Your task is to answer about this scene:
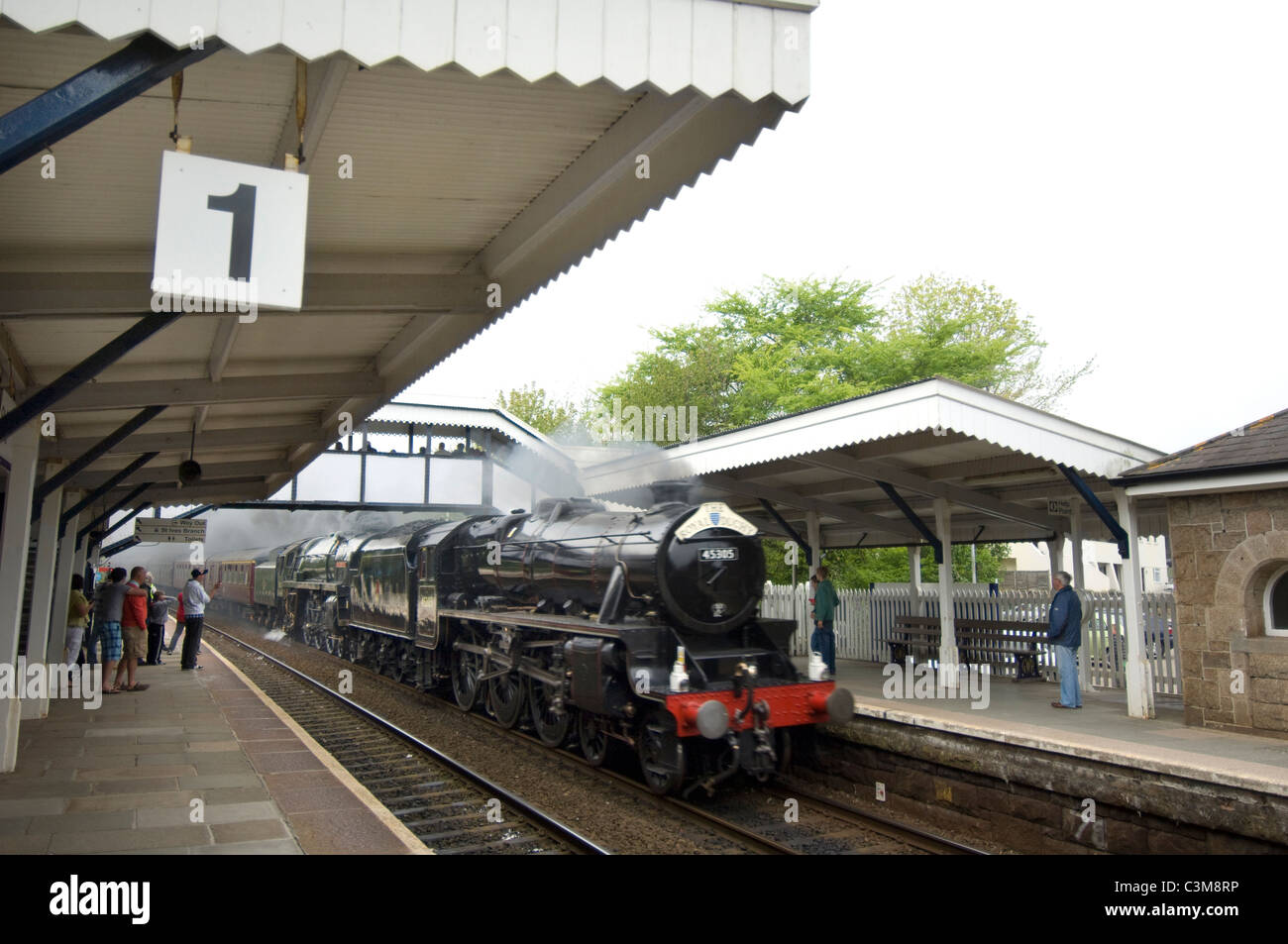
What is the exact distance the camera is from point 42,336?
5.88m

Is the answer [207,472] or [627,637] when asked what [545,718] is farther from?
[207,472]

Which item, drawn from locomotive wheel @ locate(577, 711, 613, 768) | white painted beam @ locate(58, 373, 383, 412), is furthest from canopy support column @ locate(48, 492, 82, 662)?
locomotive wheel @ locate(577, 711, 613, 768)

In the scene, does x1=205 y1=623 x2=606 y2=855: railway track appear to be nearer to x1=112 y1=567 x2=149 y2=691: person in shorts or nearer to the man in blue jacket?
x1=112 y1=567 x2=149 y2=691: person in shorts

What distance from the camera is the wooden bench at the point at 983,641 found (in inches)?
457

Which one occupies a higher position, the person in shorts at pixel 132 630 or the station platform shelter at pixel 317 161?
the station platform shelter at pixel 317 161

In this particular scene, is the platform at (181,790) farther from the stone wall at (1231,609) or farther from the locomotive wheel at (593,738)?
the stone wall at (1231,609)

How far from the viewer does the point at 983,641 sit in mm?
12492

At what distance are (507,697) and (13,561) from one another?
5149mm

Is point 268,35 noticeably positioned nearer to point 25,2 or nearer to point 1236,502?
point 25,2

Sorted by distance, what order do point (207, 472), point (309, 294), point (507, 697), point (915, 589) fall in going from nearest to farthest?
point (309, 294), point (507, 697), point (207, 472), point (915, 589)

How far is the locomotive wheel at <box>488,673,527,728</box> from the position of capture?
9.84 metres

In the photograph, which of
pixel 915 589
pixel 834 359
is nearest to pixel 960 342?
pixel 834 359

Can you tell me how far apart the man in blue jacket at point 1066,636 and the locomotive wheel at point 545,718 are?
5022mm

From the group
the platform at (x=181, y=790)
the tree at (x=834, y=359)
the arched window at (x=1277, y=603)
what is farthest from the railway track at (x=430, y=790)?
the tree at (x=834, y=359)
